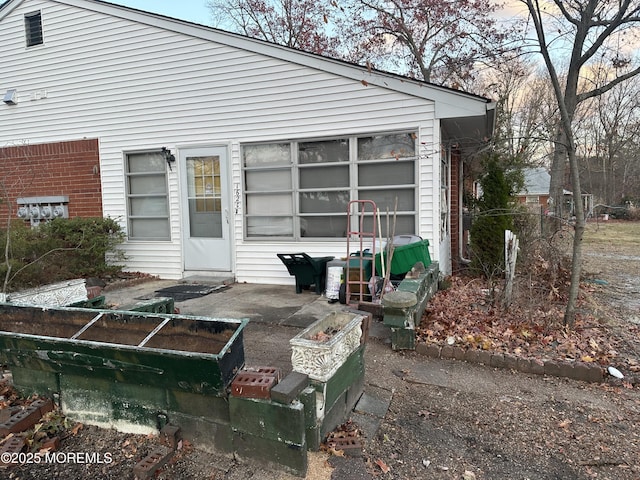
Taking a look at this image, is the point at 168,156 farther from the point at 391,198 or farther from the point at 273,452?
the point at 273,452

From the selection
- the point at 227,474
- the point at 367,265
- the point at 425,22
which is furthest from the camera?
the point at 425,22

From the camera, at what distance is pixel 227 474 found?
2.45m

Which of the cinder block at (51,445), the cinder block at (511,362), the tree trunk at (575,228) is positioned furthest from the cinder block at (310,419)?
the tree trunk at (575,228)

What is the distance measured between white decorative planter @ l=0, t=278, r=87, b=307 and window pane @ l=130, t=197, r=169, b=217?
4.23 meters

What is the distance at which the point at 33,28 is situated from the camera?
9047 millimetres

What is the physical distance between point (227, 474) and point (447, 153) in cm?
785

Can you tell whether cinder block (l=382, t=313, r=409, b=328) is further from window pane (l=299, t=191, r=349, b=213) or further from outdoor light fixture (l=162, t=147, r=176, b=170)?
outdoor light fixture (l=162, t=147, r=176, b=170)

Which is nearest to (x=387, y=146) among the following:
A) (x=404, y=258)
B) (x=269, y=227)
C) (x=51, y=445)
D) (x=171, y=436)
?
(x=404, y=258)

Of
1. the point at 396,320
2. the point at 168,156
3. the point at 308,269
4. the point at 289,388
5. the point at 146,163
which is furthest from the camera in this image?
the point at 146,163

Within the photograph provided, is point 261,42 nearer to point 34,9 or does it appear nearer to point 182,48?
point 182,48

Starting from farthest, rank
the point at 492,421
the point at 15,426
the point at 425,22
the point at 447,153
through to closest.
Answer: the point at 425,22, the point at 447,153, the point at 492,421, the point at 15,426

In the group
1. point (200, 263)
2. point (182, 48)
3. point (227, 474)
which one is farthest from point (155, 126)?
point (227, 474)

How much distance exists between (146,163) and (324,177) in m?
3.79

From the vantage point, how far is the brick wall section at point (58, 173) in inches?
346
